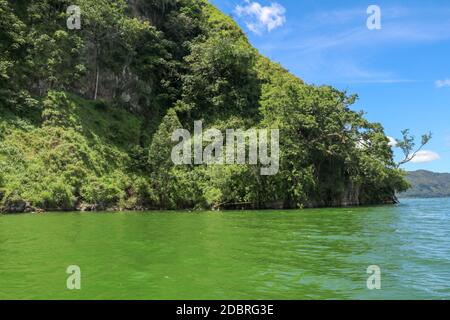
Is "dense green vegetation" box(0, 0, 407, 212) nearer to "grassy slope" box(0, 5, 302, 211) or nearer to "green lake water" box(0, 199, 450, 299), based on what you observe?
"grassy slope" box(0, 5, 302, 211)

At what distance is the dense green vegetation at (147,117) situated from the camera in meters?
44.4

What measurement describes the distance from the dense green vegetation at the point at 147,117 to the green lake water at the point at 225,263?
958 inches

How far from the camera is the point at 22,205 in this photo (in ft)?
126

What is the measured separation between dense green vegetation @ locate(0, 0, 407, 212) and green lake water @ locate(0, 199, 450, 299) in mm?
24330

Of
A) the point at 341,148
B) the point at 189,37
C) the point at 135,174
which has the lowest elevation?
the point at 135,174

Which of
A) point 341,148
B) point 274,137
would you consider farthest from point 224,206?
point 341,148

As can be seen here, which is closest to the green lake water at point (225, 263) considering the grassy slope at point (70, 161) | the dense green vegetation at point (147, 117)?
the grassy slope at point (70, 161)

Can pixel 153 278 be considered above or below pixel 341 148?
below

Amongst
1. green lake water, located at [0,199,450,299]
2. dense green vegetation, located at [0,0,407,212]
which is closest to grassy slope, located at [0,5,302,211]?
dense green vegetation, located at [0,0,407,212]
